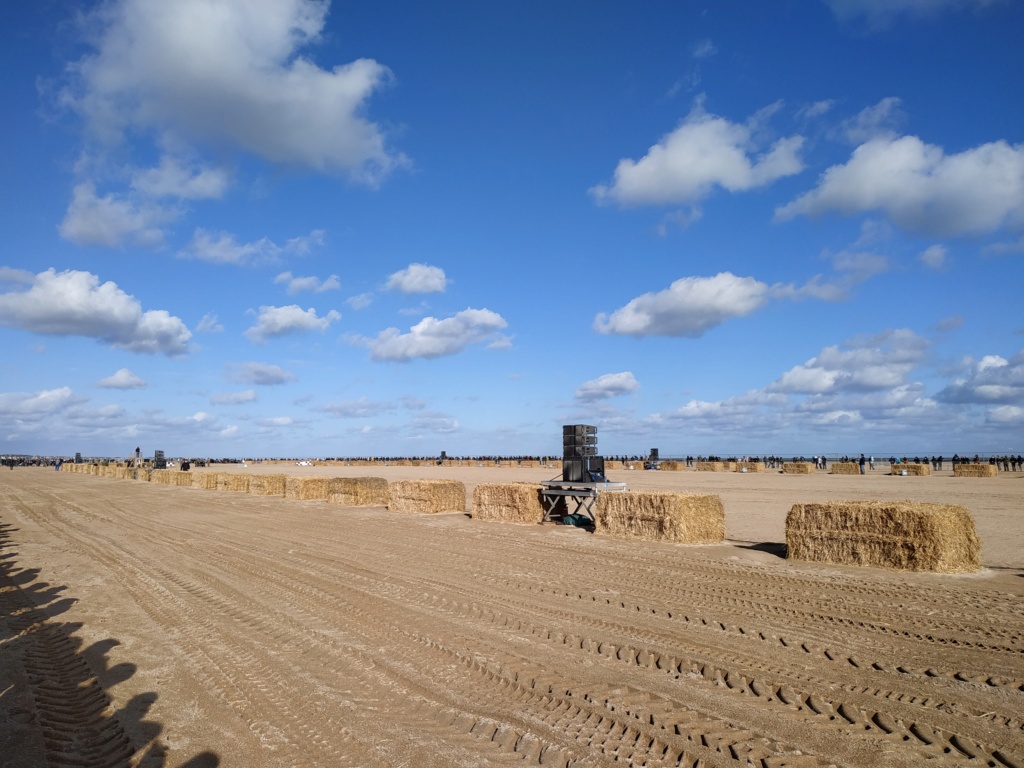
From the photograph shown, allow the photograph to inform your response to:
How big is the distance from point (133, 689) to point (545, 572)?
254 inches

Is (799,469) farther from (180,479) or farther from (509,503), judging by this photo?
(180,479)

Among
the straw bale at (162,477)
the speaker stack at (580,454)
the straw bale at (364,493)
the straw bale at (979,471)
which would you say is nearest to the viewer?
the speaker stack at (580,454)

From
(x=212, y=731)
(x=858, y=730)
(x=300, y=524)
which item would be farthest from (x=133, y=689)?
(x=300, y=524)

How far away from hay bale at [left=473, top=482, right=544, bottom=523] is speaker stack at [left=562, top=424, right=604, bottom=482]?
1.09 metres

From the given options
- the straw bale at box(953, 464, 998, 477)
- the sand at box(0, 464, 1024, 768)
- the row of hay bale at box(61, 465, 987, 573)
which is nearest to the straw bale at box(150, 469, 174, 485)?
Result: the row of hay bale at box(61, 465, 987, 573)

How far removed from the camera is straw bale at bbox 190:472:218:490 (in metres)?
39.0

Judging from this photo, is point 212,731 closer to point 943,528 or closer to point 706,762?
point 706,762

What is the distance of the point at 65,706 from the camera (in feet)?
17.1

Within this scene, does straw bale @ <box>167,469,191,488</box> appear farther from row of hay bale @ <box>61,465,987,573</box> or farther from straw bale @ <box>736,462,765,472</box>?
straw bale @ <box>736,462,765,472</box>

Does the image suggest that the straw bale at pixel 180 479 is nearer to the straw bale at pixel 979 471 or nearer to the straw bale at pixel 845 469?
the straw bale at pixel 845 469

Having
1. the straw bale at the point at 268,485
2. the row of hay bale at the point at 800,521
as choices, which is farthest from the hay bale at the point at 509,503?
the straw bale at the point at 268,485

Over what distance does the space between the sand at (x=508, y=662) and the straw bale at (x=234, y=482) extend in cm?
2398

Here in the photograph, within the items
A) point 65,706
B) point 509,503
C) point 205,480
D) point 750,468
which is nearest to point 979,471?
point 750,468

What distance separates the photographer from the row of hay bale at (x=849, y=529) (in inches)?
399
